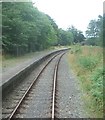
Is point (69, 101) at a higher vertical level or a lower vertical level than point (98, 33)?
lower

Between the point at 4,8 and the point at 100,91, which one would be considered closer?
the point at 100,91

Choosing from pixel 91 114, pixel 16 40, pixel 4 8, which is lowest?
pixel 91 114

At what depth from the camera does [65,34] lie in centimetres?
15075

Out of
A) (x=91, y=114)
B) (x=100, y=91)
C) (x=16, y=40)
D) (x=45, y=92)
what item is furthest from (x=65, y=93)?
(x=16, y=40)

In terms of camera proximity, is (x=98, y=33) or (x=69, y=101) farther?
(x=98, y=33)

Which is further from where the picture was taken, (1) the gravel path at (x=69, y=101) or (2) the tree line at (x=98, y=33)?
(2) the tree line at (x=98, y=33)

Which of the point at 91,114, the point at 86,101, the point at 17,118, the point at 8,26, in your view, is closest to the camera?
the point at 17,118

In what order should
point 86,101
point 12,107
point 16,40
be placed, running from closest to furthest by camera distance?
point 12,107 < point 86,101 < point 16,40

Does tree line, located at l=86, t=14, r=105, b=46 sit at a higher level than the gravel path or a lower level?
higher

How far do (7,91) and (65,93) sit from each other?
2.85 meters

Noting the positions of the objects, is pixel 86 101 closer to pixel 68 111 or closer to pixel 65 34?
pixel 68 111

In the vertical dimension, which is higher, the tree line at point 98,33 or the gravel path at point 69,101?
the tree line at point 98,33

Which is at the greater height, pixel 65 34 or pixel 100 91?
pixel 65 34

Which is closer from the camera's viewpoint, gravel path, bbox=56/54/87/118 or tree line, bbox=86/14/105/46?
gravel path, bbox=56/54/87/118
